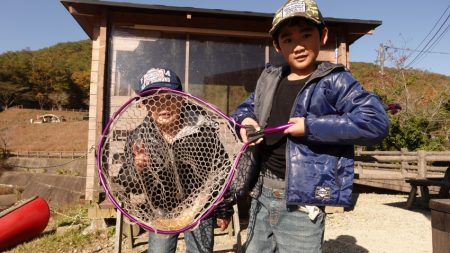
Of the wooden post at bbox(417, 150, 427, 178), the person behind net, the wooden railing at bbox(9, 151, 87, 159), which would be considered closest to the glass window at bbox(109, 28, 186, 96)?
the person behind net

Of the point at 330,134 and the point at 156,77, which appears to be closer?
the point at 330,134

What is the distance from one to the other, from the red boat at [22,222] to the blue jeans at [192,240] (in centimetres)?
473

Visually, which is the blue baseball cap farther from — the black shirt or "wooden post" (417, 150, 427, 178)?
"wooden post" (417, 150, 427, 178)

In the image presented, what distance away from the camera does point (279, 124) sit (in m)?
2.01

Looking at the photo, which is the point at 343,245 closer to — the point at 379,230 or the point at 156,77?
the point at 379,230

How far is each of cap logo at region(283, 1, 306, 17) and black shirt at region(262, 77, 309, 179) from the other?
37 cm

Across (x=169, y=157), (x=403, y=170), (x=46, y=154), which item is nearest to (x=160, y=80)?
(x=169, y=157)

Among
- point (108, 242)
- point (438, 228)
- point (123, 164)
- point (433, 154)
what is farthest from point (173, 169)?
point (433, 154)

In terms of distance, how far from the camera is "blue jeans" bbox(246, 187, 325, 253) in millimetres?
1841

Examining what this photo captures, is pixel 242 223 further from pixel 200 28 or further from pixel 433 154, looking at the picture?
pixel 433 154

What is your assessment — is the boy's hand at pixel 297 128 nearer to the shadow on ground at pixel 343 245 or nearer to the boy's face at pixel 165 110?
the boy's face at pixel 165 110

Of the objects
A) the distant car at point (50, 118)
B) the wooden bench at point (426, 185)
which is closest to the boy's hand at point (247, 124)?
the wooden bench at point (426, 185)

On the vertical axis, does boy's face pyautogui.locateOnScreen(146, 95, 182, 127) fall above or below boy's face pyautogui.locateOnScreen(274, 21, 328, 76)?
below

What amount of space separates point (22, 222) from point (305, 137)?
6.09m
